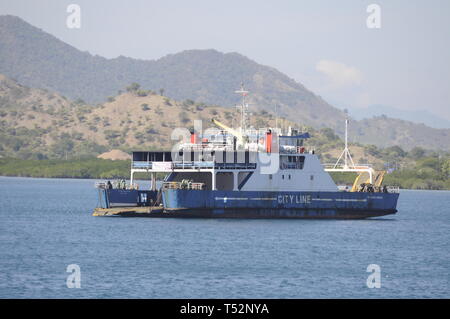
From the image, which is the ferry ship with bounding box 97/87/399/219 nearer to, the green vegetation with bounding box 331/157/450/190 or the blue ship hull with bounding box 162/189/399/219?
the blue ship hull with bounding box 162/189/399/219

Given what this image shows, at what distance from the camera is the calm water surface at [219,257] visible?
36.9 metres

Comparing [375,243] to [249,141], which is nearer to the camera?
[375,243]

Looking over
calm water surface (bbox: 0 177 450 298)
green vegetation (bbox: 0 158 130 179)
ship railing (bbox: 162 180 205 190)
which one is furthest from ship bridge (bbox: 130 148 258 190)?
green vegetation (bbox: 0 158 130 179)

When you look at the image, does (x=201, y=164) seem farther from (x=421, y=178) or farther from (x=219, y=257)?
(x=421, y=178)

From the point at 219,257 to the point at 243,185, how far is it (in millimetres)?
17452

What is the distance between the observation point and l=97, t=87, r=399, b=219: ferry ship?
60938mm

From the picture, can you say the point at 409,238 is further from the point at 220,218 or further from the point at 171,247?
the point at 171,247

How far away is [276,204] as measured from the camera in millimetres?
62406

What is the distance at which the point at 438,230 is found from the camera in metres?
65.2

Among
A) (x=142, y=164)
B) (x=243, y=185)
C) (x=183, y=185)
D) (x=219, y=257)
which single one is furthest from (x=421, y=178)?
(x=219, y=257)

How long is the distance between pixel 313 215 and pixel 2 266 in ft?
90.0

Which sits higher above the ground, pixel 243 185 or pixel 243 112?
pixel 243 112

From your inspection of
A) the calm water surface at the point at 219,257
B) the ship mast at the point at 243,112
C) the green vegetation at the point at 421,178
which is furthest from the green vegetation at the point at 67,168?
the calm water surface at the point at 219,257
